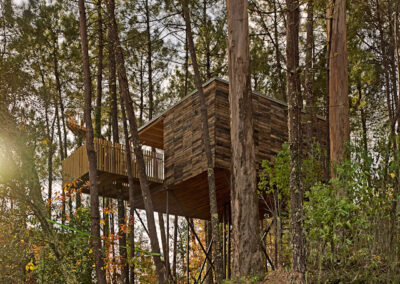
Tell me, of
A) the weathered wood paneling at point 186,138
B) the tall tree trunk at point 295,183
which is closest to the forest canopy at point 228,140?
the tall tree trunk at point 295,183

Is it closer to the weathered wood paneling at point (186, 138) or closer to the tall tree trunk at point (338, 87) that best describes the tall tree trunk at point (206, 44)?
the weathered wood paneling at point (186, 138)

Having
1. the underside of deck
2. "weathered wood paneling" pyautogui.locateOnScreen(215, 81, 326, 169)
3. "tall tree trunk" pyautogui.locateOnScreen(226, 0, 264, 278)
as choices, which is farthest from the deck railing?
"tall tree trunk" pyautogui.locateOnScreen(226, 0, 264, 278)

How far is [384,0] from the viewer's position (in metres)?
13.9

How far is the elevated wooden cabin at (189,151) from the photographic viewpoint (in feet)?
39.2

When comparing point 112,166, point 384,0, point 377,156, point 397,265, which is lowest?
point 397,265

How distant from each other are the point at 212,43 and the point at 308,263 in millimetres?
12253

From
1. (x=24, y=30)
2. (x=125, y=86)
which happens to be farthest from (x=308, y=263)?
(x=24, y=30)

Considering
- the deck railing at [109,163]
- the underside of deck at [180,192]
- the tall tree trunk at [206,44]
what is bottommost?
the underside of deck at [180,192]

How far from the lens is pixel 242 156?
909 centimetres

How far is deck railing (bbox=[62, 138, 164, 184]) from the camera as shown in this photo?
12.7m

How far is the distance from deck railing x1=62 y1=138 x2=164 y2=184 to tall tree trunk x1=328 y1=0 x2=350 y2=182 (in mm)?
4995

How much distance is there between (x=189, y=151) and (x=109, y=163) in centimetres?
207

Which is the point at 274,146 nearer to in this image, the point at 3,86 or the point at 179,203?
the point at 179,203

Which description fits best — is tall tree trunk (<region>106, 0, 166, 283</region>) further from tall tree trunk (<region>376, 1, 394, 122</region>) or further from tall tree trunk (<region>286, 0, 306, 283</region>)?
tall tree trunk (<region>376, 1, 394, 122</region>)
